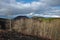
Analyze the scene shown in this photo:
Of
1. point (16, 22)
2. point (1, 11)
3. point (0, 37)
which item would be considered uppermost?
point (1, 11)

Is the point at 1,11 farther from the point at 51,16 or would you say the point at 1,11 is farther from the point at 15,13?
the point at 51,16

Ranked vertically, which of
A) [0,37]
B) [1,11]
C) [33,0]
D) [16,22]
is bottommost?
[0,37]

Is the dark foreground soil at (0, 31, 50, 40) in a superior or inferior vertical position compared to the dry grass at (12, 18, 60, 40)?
inferior

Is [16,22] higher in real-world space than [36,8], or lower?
lower

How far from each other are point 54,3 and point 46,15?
11.6 inches

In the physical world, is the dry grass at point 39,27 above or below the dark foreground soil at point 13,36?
above

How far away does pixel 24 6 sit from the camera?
3496 mm

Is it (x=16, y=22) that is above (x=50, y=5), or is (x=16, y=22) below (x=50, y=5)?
below

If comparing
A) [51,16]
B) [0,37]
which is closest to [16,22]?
[0,37]

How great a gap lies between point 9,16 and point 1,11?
193 mm

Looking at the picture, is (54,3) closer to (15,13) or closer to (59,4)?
(59,4)

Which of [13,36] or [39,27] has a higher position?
[39,27]

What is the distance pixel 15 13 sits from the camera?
349 cm

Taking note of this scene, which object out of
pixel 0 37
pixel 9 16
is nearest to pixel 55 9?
Answer: pixel 9 16
